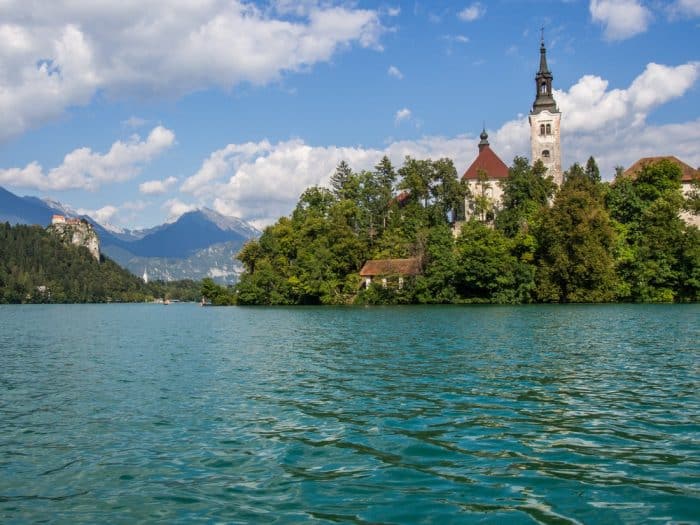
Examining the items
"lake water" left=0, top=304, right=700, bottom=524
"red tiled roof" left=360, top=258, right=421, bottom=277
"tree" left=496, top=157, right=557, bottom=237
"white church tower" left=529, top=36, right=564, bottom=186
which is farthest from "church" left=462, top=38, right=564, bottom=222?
"lake water" left=0, top=304, right=700, bottom=524

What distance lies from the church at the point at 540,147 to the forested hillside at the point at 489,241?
7602 mm

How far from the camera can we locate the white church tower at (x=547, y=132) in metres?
123

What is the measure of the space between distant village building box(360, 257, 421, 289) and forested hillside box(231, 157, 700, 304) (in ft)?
3.82

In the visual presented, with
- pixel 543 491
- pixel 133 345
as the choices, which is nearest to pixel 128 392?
pixel 543 491

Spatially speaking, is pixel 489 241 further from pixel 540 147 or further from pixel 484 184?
pixel 540 147

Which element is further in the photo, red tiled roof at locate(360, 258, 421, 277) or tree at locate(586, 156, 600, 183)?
tree at locate(586, 156, 600, 183)

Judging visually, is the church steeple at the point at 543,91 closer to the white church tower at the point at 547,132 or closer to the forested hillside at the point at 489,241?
the white church tower at the point at 547,132

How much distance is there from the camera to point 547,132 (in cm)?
12394

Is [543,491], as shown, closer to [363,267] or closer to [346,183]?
[363,267]

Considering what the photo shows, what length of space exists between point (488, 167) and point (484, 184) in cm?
784

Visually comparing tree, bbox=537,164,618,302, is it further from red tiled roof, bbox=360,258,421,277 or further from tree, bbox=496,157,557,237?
red tiled roof, bbox=360,258,421,277

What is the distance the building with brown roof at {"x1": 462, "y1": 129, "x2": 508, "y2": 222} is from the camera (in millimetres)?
113062

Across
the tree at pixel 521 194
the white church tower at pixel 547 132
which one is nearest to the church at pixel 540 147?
the white church tower at pixel 547 132

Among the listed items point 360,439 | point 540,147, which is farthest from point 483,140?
point 360,439
